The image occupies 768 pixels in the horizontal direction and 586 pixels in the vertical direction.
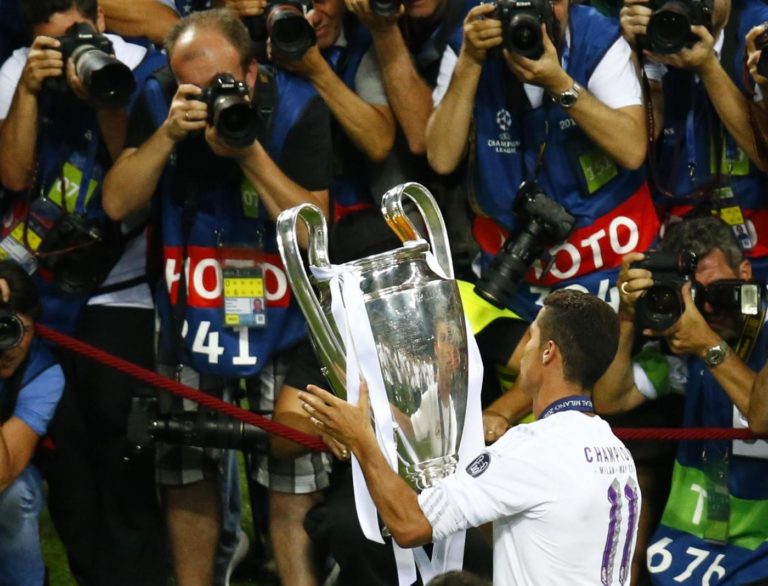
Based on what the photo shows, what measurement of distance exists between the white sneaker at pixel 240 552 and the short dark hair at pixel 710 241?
6.26 ft

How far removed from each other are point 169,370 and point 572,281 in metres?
1.33

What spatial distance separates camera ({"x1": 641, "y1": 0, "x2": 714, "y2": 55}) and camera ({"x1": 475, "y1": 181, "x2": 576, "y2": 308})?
576mm

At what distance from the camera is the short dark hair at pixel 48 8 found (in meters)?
5.38

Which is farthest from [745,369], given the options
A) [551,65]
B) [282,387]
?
[282,387]

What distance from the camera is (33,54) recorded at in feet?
17.2

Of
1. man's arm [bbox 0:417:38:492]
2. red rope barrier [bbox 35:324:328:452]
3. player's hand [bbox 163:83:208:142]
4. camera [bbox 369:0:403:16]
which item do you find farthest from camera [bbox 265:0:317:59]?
man's arm [bbox 0:417:38:492]

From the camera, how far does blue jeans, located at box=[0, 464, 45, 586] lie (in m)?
5.38

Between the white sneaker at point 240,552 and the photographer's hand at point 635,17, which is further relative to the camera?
the white sneaker at point 240,552

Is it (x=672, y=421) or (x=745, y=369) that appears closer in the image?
(x=745, y=369)

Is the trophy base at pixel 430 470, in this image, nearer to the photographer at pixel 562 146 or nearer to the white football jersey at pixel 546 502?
the white football jersey at pixel 546 502

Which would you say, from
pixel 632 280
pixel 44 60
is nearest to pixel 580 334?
pixel 632 280

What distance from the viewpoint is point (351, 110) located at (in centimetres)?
542

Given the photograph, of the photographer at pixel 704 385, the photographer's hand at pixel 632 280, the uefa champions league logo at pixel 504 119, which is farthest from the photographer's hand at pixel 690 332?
the uefa champions league logo at pixel 504 119

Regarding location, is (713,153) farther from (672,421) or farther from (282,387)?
(282,387)
